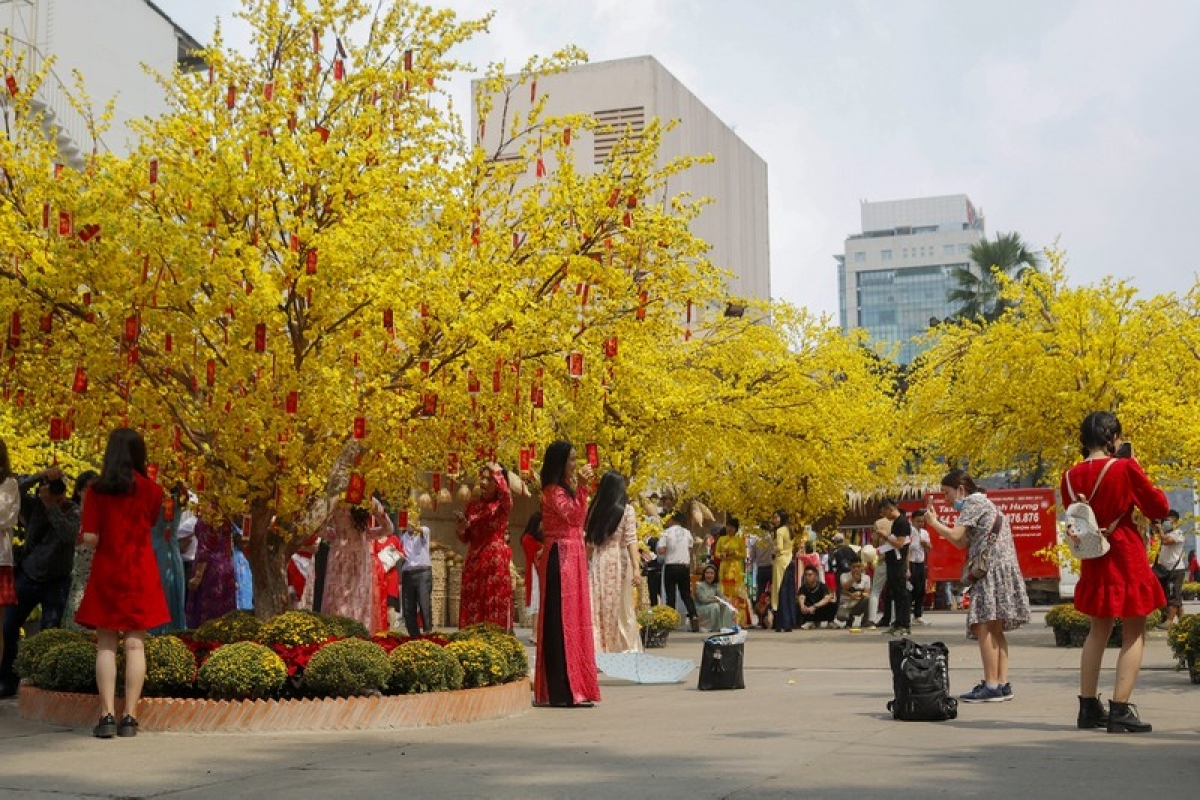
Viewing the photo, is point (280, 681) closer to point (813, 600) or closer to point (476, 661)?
point (476, 661)

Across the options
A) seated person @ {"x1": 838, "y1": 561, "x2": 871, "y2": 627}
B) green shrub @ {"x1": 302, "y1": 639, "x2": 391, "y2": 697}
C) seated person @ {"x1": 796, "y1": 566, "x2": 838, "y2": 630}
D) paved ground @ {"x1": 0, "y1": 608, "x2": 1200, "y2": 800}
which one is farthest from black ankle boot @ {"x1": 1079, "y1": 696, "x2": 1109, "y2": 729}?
seated person @ {"x1": 796, "y1": 566, "x2": 838, "y2": 630}

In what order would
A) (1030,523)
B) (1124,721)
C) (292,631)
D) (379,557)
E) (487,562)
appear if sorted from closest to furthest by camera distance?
(1124,721), (292,631), (487,562), (379,557), (1030,523)

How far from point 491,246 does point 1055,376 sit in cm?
962

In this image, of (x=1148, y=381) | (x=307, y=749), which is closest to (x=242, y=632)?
(x=307, y=749)

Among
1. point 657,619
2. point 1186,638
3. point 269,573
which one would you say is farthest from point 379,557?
point 1186,638

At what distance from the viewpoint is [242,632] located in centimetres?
990

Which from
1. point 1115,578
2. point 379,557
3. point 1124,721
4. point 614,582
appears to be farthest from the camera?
point 379,557

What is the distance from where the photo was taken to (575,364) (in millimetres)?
11102

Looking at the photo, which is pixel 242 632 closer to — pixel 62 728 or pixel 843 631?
pixel 62 728

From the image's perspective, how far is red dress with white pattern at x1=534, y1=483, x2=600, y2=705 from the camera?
10359mm

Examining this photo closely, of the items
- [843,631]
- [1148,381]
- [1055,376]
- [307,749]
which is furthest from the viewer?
[843,631]

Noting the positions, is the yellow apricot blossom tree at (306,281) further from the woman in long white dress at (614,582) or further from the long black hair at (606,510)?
the woman in long white dress at (614,582)

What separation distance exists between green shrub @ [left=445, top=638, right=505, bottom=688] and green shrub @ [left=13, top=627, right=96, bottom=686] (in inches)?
95.6

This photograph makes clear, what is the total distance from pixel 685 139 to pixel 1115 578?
45772 millimetres
